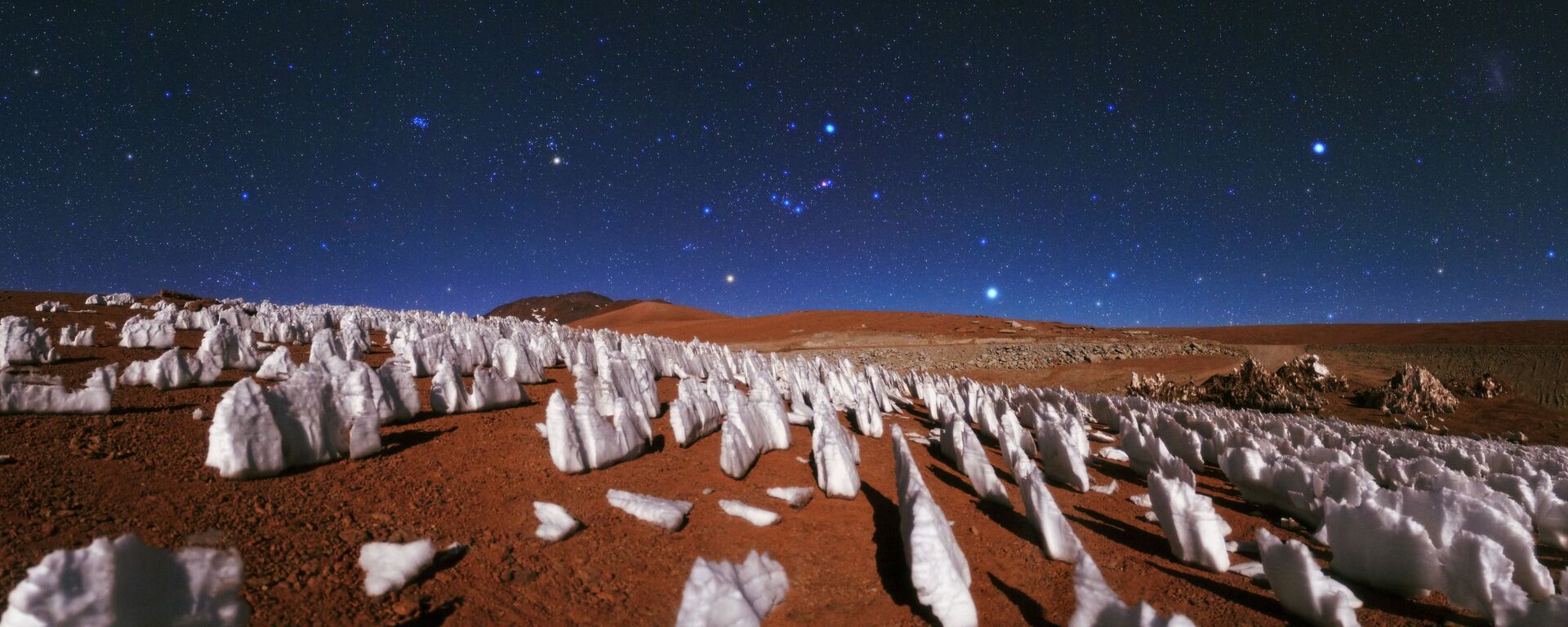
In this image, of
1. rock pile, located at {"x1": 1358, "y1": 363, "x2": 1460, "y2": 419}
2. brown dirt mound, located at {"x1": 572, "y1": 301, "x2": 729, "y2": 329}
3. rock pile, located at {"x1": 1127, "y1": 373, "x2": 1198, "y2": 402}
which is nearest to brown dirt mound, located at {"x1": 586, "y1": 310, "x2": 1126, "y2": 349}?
brown dirt mound, located at {"x1": 572, "y1": 301, "x2": 729, "y2": 329}

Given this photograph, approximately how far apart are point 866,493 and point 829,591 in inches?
68.7

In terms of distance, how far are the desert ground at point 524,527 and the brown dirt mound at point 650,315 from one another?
7844cm

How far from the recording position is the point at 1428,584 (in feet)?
10.3

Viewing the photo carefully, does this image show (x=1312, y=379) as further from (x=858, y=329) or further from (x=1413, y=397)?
(x=858, y=329)

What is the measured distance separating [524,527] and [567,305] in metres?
149

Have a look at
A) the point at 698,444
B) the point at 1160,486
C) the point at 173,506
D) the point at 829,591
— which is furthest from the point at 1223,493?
the point at 173,506

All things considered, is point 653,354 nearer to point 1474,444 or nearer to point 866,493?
point 866,493

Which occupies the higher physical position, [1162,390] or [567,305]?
[567,305]

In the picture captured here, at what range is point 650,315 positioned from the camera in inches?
3659

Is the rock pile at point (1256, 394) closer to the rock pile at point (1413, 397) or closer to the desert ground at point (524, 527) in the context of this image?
the rock pile at point (1413, 397)

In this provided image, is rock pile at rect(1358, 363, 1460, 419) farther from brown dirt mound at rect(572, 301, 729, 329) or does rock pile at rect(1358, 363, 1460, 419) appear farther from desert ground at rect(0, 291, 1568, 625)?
brown dirt mound at rect(572, 301, 729, 329)

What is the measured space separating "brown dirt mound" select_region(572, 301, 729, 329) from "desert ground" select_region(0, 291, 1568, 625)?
78439 mm

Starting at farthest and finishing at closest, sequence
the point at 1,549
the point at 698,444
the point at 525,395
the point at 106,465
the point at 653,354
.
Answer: the point at 653,354
the point at 525,395
the point at 698,444
the point at 106,465
the point at 1,549

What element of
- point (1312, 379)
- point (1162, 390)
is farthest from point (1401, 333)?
point (1162, 390)
